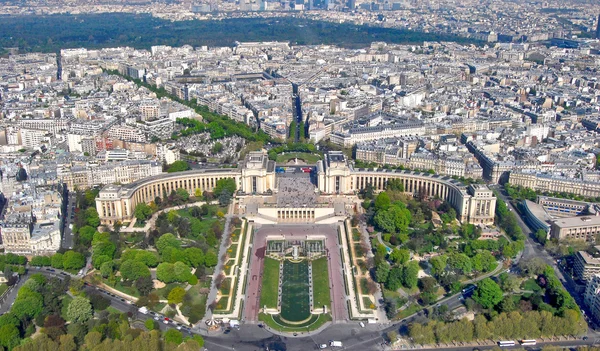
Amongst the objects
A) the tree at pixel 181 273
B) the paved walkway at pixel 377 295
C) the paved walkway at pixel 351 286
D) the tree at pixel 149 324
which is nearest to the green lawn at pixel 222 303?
the tree at pixel 181 273

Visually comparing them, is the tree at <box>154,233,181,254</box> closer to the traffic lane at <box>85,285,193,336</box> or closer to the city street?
the traffic lane at <box>85,285,193,336</box>

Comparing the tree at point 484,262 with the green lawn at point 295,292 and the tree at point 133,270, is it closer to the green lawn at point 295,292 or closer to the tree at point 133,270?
the green lawn at point 295,292

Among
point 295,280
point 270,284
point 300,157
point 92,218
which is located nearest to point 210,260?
point 270,284

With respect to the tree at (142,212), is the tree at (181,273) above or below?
below

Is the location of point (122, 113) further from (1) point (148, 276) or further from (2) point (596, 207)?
(2) point (596, 207)

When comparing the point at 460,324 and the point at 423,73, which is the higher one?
the point at 423,73

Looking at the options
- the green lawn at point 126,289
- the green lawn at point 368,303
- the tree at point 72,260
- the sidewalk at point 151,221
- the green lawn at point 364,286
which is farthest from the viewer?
the sidewalk at point 151,221

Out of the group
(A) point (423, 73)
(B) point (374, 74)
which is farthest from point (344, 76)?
(A) point (423, 73)
